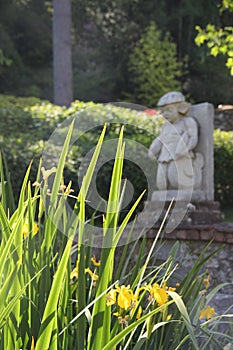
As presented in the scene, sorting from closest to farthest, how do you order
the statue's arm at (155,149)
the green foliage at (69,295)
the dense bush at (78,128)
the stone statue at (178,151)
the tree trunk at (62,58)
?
1. the green foliage at (69,295)
2. the stone statue at (178,151)
3. the statue's arm at (155,149)
4. the dense bush at (78,128)
5. the tree trunk at (62,58)

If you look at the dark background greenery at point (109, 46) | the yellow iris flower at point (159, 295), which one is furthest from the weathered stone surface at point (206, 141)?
the dark background greenery at point (109, 46)

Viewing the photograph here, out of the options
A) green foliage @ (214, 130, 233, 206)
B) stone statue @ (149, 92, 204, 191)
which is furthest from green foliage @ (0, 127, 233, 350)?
green foliage @ (214, 130, 233, 206)

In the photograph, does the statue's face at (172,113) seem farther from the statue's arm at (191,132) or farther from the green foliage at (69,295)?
the green foliage at (69,295)

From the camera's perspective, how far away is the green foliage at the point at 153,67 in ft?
63.2

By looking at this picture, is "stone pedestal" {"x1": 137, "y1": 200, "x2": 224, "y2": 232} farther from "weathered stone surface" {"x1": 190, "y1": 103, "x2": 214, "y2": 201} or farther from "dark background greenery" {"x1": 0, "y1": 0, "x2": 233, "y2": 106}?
"dark background greenery" {"x1": 0, "y1": 0, "x2": 233, "y2": 106}

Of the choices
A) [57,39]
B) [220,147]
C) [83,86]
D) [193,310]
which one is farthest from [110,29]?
[193,310]

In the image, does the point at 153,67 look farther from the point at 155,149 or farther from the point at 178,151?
the point at 178,151

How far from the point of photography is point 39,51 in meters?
20.0

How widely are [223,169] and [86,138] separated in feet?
8.10

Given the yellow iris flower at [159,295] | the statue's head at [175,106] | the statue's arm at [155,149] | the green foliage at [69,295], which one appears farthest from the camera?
the statue's arm at [155,149]

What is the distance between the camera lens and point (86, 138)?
8.41 metres

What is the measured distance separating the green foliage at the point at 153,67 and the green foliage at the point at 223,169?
29.5ft

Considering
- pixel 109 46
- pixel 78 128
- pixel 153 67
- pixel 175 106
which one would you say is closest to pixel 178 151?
pixel 175 106

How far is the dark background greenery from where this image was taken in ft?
63.4
